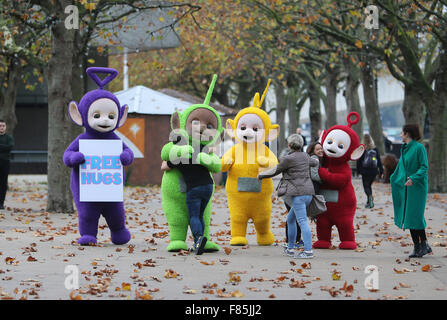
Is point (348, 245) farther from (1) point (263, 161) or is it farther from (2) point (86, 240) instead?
(2) point (86, 240)

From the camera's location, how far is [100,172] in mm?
10617

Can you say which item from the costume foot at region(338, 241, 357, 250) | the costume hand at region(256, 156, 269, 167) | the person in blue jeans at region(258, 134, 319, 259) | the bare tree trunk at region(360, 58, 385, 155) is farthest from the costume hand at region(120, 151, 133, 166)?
the bare tree trunk at region(360, 58, 385, 155)

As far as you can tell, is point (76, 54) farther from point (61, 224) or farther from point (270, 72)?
point (270, 72)

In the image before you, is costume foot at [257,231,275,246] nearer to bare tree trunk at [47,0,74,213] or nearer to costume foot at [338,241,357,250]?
costume foot at [338,241,357,250]

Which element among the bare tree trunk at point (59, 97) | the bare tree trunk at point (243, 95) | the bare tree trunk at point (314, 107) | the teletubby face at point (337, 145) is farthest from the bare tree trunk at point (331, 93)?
the teletubby face at point (337, 145)

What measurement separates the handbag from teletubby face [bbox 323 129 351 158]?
737 mm

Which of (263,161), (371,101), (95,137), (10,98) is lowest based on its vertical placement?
(263,161)

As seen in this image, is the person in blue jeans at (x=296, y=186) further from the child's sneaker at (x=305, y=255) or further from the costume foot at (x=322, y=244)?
the costume foot at (x=322, y=244)

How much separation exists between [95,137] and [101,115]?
338 mm

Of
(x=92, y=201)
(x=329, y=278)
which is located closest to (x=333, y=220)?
(x=329, y=278)

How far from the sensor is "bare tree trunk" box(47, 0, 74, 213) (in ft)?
51.1

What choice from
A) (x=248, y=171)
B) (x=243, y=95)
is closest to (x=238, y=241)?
(x=248, y=171)

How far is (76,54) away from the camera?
16.8 meters
